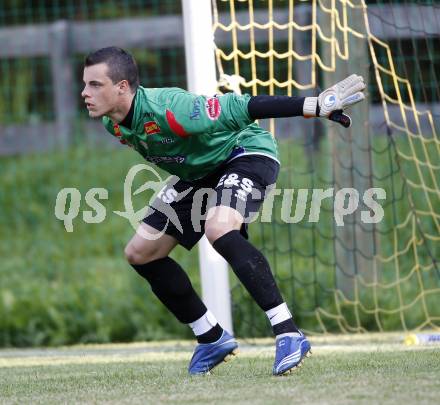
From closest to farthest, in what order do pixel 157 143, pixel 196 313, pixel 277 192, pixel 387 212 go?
pixel 157 143
pixel 196 313
pixel 277 192
pixel 387 212

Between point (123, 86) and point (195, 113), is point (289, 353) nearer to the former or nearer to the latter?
point (195, 113)

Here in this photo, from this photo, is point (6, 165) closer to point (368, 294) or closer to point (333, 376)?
point (368, 294)

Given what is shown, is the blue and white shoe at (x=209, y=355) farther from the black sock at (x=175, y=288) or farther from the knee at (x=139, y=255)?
the knee at (x=139, y=255)

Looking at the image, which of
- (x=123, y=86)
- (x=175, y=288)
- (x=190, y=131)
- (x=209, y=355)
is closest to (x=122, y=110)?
(x=123, y=86)

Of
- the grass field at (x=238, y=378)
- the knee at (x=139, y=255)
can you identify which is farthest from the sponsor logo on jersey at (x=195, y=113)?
the grass field at (x=238, y=378)

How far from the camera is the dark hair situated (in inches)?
186

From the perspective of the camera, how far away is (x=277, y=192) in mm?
8727

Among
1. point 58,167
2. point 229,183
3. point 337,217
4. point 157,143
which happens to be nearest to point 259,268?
point 229,183

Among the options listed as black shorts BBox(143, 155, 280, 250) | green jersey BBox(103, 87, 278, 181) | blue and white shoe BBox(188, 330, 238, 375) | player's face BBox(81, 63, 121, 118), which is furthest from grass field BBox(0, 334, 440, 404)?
player's face BBox(81, 63, 121, 118)

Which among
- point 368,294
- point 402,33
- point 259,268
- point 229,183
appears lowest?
point 368,294

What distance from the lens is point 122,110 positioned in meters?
4.73

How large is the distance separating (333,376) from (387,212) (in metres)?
5.14

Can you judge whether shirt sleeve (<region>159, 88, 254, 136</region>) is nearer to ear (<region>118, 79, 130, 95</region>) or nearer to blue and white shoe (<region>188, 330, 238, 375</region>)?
ear (<region>118, 79, 130, 95</region>)

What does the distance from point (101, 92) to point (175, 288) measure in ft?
3.26
